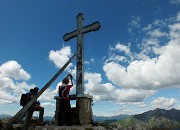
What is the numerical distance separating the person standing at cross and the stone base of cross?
374mm

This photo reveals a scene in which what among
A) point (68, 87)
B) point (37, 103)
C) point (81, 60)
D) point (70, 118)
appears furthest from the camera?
point (81, 60)

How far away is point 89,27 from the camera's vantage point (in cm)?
1209

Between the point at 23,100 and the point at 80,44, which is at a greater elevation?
the point at 80,44

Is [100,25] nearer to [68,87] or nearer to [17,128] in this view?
[68,87]

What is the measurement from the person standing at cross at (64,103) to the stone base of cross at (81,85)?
37 centimetres

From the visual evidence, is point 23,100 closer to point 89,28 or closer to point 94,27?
point 89,28

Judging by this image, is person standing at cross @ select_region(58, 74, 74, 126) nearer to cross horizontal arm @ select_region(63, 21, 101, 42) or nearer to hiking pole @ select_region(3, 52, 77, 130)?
hiking pole @ select_region(3, 52, 77, 130)

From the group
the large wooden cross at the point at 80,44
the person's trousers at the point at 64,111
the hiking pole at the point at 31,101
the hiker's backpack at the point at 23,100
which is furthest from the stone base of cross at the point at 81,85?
the hiker's backpack at the point at 23,100

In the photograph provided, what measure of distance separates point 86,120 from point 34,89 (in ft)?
9.27

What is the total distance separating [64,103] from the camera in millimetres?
10141

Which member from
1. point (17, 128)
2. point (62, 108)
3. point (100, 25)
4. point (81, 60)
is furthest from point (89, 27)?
point (17, 128)

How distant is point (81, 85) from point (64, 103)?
1.53 meters

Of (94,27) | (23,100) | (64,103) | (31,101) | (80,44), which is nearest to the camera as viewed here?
(31,101)

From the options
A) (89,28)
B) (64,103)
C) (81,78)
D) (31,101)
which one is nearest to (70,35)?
(89,28)
